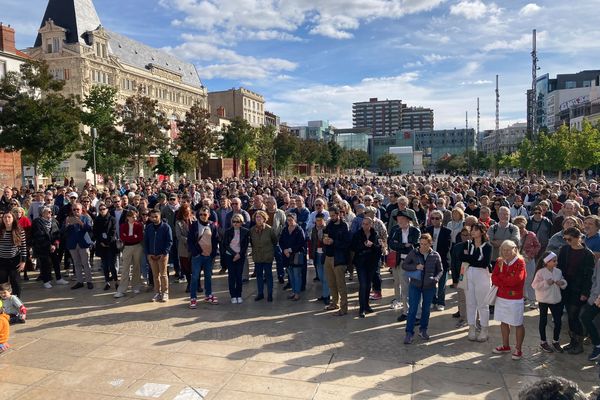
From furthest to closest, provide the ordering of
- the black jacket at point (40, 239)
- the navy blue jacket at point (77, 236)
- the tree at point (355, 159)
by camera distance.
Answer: the tree at point (355, 159)
the navy blue jacket at point (77, 236)
the black jacket at point (40, 239)

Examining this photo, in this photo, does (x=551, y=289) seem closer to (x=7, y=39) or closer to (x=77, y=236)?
(x=77, y=236)

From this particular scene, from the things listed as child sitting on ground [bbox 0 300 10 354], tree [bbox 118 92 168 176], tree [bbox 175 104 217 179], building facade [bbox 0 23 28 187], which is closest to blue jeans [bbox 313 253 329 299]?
child sitting on ground [bbox 0 300 10 354]

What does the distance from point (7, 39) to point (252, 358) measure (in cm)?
4085

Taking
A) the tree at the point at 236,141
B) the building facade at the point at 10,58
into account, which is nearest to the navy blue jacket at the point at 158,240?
the building facade at the point at 10,58

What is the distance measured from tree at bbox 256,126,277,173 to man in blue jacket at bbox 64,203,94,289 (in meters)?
49.2

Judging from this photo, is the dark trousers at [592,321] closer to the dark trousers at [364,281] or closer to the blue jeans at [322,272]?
the dark trousers at [364,281]

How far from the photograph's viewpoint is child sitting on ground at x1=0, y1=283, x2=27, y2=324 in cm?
746

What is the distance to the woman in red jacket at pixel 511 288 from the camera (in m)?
6.10

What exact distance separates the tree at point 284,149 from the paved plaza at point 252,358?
5459 centimetres

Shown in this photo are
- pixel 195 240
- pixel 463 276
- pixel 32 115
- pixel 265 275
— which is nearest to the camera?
pixel 463 276

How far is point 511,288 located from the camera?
6.14 metres

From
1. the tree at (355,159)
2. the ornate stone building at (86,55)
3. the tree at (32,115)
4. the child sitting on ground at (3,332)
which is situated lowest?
the child sitting on ground at (3,332)

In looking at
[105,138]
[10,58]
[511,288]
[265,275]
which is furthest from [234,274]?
[10,58]

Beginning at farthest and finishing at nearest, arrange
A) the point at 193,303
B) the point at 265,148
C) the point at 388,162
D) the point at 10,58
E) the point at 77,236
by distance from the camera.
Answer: the point at 388,162
the point at 265,148
the point at 10,58
the point at 77,236
the point at 193,303
